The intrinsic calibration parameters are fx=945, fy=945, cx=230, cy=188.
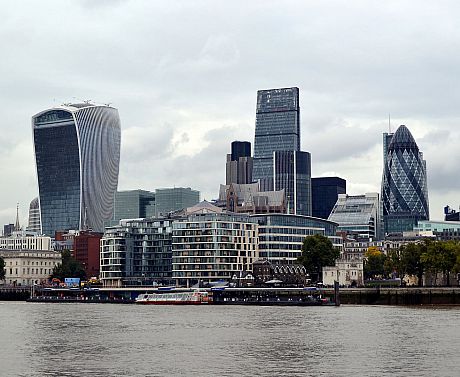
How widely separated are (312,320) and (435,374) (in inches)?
2484

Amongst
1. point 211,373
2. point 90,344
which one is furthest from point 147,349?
point 211,373

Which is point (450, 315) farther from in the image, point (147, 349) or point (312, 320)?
point (147, 349)

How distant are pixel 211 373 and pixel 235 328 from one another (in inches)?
1766

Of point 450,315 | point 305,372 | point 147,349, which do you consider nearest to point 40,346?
point 147,349

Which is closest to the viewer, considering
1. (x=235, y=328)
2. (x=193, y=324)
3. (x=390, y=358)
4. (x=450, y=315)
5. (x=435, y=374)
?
(x=435, y=374)

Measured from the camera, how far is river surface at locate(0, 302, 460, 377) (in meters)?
75.2

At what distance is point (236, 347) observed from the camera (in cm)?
9219

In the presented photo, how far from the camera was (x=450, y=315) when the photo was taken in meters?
141

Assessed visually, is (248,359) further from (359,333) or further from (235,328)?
(235,328)

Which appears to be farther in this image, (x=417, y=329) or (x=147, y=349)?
(x=417, y=329)

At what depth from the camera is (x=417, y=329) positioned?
366 feet

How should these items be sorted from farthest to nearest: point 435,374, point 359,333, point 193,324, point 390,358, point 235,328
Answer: point 193,324, point 235,328, point 359,333, point 390,358, point 435,374

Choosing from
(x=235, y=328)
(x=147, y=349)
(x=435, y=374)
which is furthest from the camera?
(x=235, y=328)

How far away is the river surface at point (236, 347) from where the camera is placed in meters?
75.2
